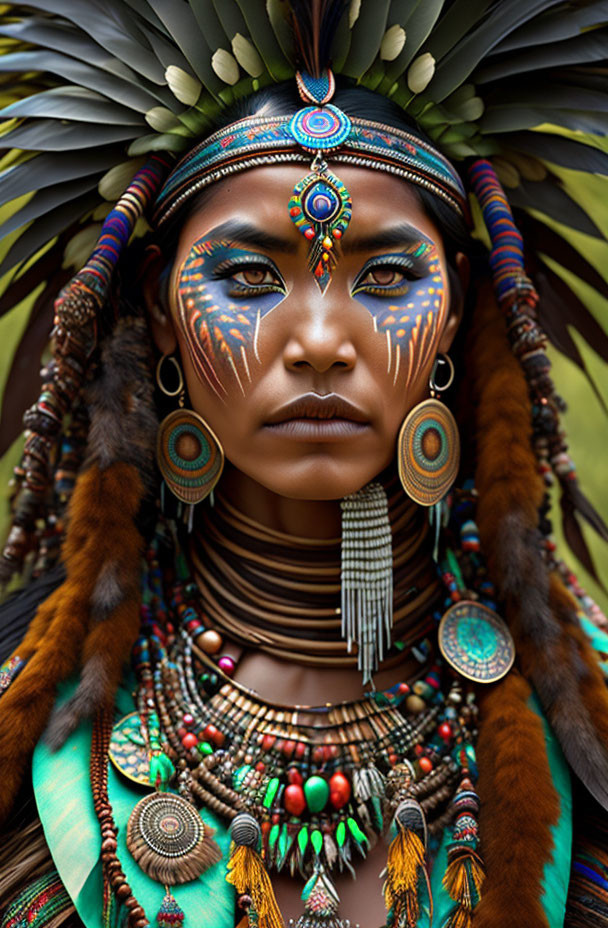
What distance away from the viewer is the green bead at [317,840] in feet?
8.64

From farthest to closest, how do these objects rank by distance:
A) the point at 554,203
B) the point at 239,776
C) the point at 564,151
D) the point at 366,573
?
the point at 554,203 < the point at 564,151 < the point at 366,573 < the point at 239,776

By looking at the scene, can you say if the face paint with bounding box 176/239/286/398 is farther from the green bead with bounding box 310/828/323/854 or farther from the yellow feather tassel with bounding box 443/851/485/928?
the yellow feather tassel with bounding box 443/851/485/928

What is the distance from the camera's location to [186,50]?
9.08 ft

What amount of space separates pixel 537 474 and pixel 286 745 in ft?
3.18

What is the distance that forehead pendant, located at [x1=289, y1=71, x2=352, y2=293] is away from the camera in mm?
2623

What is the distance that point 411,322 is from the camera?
2.73 metres

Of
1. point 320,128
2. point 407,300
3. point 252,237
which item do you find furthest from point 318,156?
point 407,300

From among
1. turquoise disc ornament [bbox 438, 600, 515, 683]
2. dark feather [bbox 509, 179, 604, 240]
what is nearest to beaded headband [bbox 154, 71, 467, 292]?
dark feather [bbox 509, 179, 604, 240]

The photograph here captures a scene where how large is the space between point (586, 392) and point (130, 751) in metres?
1.65

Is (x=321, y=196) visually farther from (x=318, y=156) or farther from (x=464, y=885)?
(x=464, y=885)

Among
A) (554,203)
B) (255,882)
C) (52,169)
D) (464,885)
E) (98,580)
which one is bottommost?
(255,882)

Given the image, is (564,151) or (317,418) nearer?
(317,418)

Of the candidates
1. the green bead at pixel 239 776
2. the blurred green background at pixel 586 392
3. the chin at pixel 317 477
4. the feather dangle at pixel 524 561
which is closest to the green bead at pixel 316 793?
the green bead at pixel 239 776

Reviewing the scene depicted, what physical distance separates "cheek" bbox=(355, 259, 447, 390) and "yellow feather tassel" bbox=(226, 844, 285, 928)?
115cm
